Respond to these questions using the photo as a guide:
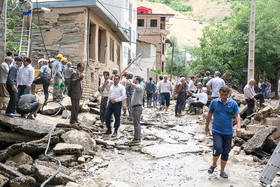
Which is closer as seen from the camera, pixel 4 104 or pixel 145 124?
pixel 4 104

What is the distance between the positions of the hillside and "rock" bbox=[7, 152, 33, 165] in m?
91.9

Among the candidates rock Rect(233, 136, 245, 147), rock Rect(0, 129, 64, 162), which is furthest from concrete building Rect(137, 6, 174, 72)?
rock Rect(0, 129, 64, 162)

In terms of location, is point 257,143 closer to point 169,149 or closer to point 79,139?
point 169,149

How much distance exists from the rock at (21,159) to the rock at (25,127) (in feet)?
3.17

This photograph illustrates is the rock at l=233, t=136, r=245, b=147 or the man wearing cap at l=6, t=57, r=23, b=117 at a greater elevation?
the man wearing cap at l=6, t=57, r=23, b=117

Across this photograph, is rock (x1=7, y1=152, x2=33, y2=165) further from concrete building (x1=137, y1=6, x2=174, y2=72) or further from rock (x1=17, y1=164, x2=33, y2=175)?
concrete building (x1=137, y1=6, x2=174, y2=72)

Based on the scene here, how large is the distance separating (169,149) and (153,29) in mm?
40994

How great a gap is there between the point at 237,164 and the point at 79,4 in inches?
438

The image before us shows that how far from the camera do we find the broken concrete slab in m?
7.05

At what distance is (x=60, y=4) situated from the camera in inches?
571

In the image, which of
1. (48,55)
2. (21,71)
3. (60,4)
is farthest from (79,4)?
(21,71)

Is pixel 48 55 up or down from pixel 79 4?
down

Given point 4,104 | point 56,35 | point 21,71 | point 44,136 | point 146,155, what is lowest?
point 146,155

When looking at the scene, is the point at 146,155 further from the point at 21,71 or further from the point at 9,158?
the point at 21,71
